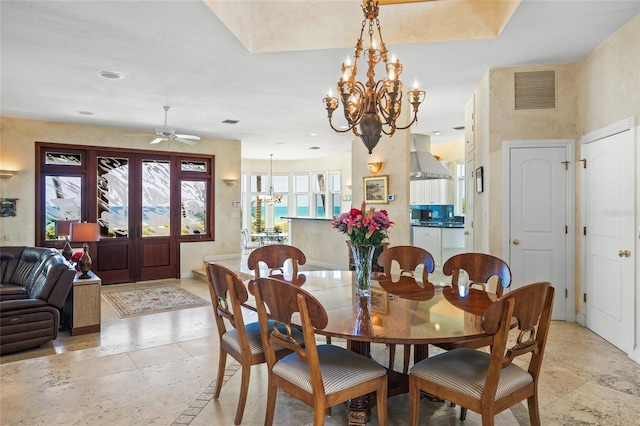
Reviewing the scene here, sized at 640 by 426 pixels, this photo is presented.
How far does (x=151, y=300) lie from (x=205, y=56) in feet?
11.9

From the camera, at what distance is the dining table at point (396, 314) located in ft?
5.78

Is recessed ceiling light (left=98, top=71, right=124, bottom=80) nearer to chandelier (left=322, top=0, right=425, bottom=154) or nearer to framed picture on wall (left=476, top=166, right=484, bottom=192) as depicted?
chandelier (left=322, top=0, right=425, bottom=154)

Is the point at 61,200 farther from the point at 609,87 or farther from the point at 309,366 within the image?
the point at 609,87

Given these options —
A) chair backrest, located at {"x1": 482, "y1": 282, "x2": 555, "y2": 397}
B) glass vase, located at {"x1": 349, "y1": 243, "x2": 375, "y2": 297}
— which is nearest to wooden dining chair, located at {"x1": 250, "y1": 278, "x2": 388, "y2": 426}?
glass vase, located at {"x1": 349, "y1": 243, "x2": 375, "y2": 297}

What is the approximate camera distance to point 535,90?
4270mm

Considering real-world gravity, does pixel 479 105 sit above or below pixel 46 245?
above

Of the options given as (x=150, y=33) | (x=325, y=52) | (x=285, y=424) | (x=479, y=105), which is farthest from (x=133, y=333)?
(x=479, y=105)

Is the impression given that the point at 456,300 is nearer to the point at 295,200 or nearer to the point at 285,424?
the point at 285,424

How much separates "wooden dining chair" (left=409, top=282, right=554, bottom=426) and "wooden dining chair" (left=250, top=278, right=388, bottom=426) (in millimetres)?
253

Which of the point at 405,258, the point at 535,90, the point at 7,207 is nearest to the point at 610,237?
the point at 535,90

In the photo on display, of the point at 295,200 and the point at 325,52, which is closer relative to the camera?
the point at 325,52

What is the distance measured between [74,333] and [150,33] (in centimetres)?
306

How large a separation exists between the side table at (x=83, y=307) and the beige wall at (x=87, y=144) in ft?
9.64

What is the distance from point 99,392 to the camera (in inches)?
110
